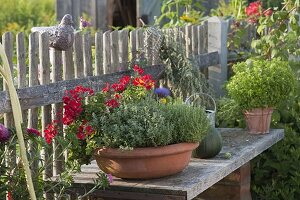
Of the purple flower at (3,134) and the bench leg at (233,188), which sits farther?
the bench leg at (233,188)

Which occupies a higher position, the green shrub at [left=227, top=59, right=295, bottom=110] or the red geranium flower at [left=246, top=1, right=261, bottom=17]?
the red geranium flower at [left=246, top=1, right=261, bottom=17]

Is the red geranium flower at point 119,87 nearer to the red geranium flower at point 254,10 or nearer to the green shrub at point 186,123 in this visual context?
the green shrub at point 186,123

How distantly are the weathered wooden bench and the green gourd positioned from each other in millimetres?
36

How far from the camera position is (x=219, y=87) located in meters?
6.27

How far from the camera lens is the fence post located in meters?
A: 6.15

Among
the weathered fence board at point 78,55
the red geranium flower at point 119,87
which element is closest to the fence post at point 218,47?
the weathered fence board at point 78,55

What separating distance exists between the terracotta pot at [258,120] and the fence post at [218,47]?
1.24 m

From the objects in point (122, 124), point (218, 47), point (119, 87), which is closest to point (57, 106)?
point (119, 87)

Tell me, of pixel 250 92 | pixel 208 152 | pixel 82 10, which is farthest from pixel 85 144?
pixel 82 10

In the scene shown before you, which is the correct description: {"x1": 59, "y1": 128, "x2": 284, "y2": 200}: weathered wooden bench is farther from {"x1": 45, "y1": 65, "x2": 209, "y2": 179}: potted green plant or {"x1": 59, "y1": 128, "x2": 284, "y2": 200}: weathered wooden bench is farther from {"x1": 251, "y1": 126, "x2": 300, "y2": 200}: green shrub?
{"x1": 251, "y1": 126, "x2": 300, "y2": 200}: green shrub

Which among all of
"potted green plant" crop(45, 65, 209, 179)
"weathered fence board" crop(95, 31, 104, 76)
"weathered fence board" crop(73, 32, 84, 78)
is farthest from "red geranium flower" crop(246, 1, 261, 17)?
"potted green plant" crop(45, 65, 209, 179)

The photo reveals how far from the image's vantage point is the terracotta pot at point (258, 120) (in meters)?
4.86

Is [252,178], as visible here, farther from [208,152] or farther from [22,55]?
[22,55]

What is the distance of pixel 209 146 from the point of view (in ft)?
13.2
